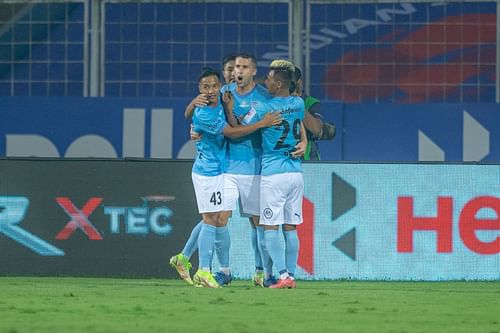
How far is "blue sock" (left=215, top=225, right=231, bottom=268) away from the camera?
10891 millimetres

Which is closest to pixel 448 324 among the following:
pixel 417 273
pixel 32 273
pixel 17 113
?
pixel 417 273

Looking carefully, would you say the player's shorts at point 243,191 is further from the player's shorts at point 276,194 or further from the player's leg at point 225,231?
the player's shorts at point 276,194

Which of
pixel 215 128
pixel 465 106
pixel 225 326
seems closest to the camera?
pixel 225 326

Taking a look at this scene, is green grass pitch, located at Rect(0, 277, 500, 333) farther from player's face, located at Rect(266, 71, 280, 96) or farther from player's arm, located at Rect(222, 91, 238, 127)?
player's face, located at Rect(266, 71, 280, 96)

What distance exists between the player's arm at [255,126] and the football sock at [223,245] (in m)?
0.74

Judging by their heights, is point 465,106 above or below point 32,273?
above

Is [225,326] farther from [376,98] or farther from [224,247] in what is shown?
[376,98]

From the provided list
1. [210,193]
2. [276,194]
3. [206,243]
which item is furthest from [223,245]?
[276,194]

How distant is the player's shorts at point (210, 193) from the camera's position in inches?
420

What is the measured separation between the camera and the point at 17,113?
49.7 feet

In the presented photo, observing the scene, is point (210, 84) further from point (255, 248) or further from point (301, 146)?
point (255, 248)

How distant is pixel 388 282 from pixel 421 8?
13.7 ft

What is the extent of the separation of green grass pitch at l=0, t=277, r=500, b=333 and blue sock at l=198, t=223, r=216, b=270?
22cm

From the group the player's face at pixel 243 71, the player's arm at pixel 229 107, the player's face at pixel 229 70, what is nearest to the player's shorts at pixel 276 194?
the player's arm at pixel 229 107
